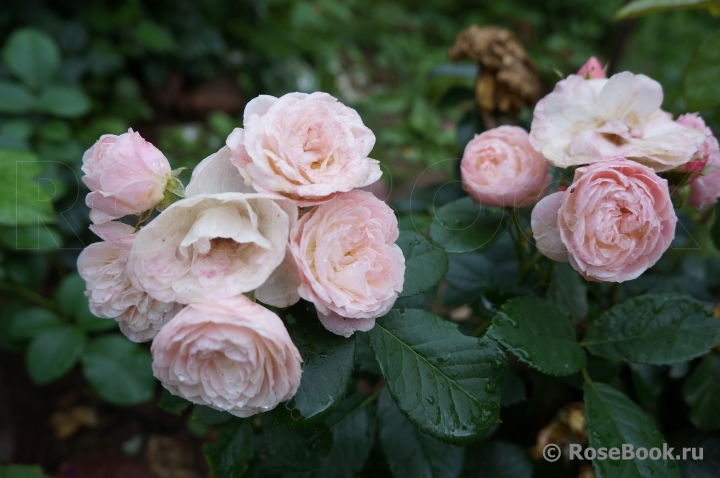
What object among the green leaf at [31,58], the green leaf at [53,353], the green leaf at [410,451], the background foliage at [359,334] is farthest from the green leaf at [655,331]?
the green leaf at [31,58]

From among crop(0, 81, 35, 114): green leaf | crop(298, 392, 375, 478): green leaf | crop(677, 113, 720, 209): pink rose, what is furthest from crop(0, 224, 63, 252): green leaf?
crop(677, 113, 720, 209): pink rose

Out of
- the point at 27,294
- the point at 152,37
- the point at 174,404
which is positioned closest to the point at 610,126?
the point at 174,404

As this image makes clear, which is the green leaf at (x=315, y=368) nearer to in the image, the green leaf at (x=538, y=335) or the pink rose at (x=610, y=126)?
the green leaf at (x=538, y=335)

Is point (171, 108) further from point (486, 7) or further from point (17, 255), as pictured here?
point (486, 7)

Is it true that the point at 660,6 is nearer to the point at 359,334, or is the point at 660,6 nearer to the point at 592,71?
the point at 592,71

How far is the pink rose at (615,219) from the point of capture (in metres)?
0.56

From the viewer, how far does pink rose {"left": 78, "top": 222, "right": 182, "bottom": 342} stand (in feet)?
1.77

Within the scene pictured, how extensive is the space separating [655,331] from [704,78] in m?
0.46

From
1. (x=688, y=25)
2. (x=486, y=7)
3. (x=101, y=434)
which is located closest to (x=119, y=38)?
(x=101, y=434)

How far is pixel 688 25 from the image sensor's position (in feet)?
10.7

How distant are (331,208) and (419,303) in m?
0.32

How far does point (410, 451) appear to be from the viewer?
765 millimetres

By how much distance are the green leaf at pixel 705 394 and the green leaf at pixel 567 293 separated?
0.25m

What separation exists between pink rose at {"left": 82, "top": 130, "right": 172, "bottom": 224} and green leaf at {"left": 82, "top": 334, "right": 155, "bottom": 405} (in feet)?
2.23
